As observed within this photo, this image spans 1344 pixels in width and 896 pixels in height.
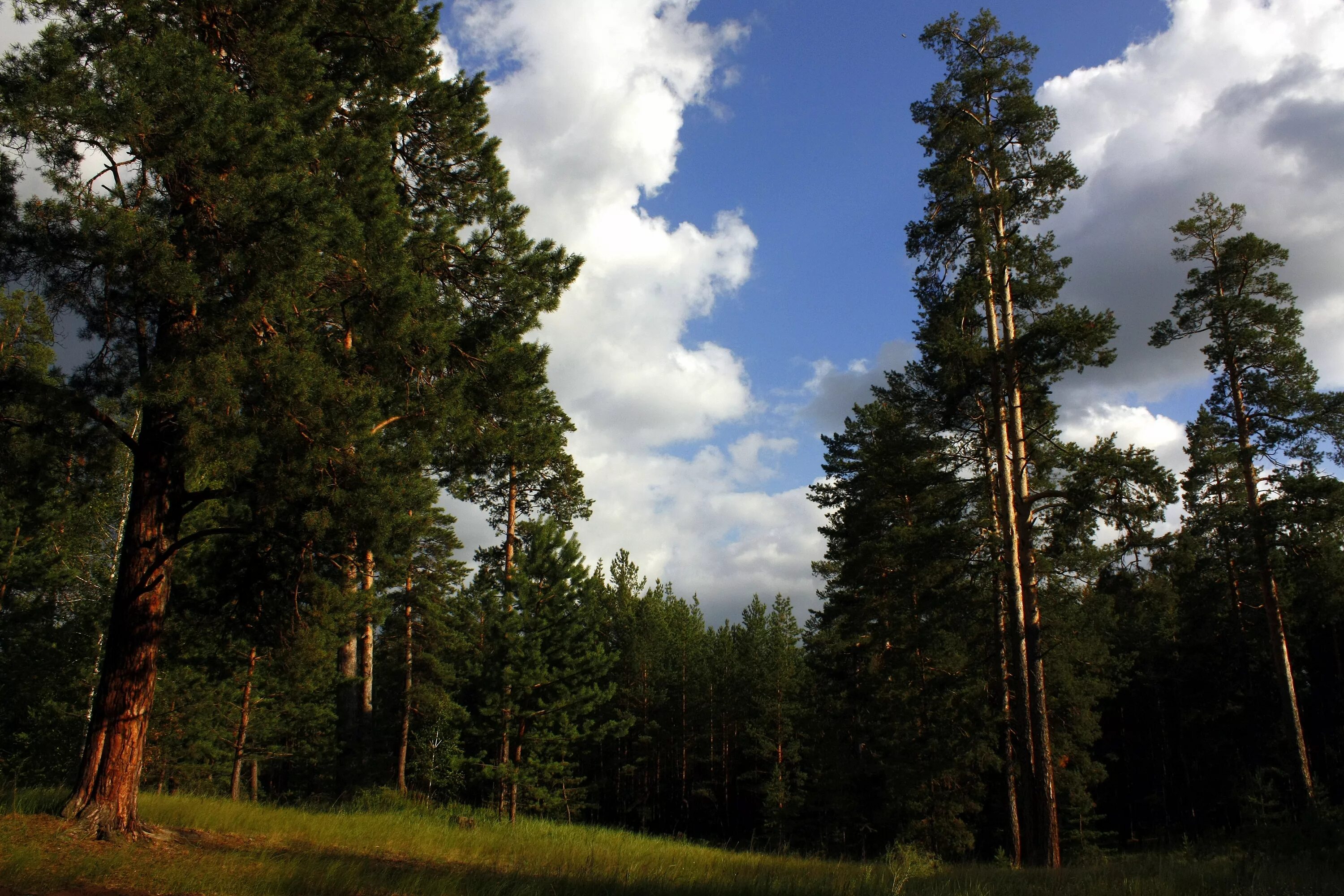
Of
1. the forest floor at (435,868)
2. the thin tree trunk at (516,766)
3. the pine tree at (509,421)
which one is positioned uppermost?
the pine tree at (509,421)

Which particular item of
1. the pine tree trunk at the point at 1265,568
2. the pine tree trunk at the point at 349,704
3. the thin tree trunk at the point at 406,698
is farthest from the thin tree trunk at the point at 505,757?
the pine tree trunk at the point at 1265,568

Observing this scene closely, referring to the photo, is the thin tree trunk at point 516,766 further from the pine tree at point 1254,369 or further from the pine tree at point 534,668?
the pine tree at point 1254,369

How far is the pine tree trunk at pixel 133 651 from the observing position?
8188 mm

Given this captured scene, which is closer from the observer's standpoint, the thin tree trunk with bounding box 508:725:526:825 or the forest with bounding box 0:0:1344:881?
the forest with bounding box 0:0:1344:881

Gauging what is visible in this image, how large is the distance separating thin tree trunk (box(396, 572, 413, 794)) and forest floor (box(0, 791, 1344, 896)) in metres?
12.5

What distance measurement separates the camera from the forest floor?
6.78m

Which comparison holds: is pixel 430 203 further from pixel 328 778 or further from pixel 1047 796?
pixel 328 778

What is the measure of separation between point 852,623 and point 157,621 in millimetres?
20620

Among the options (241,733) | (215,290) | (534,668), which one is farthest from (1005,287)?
(241,733)

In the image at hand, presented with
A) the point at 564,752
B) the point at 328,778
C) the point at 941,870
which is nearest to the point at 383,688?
the point at 328,778

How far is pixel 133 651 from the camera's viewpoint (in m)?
8.71

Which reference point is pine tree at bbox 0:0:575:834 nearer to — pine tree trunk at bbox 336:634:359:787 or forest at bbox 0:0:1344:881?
forest at bbox 0:0:1344:881

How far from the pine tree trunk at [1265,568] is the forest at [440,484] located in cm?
12

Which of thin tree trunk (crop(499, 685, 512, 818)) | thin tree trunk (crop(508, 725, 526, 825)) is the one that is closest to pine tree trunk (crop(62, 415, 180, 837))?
thin tree trunk (crop(508, 725, 526, 825))
